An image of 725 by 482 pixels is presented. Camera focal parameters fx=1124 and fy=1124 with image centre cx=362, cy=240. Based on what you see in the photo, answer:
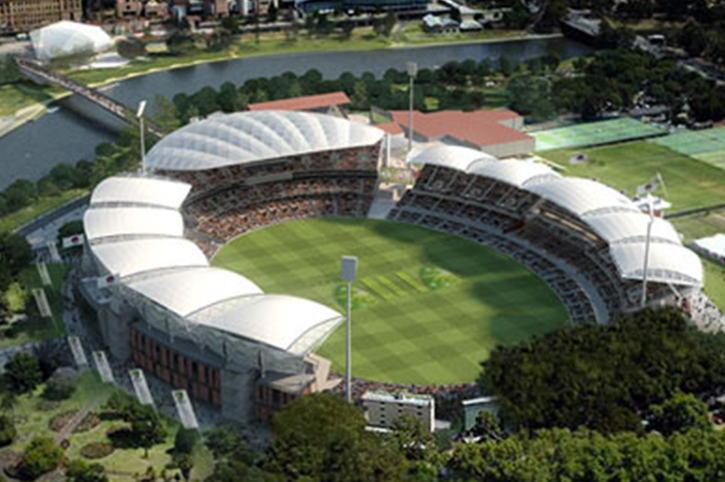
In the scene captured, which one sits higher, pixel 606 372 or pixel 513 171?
pixel 513 171

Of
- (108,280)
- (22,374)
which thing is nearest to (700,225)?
(108,280)

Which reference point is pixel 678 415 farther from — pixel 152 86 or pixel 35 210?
pixel 152 86

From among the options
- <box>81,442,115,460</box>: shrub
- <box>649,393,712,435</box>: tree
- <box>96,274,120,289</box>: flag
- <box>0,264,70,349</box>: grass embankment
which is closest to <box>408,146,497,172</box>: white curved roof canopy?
<box>0,264,70,349</box>: grass embankment

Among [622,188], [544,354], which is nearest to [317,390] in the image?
[544,354]

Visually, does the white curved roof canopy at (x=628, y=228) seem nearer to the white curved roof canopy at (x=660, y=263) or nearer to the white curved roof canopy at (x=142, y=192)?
the white curved roof canopy at (x=660, y=263)

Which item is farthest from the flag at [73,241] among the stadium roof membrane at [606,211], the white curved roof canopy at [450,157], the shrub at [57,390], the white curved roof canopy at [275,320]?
the stadium roof membrane at [606,211]

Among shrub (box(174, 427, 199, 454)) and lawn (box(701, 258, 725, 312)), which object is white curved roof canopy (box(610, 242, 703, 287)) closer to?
lawn (box(701, 258, 725, 312))
